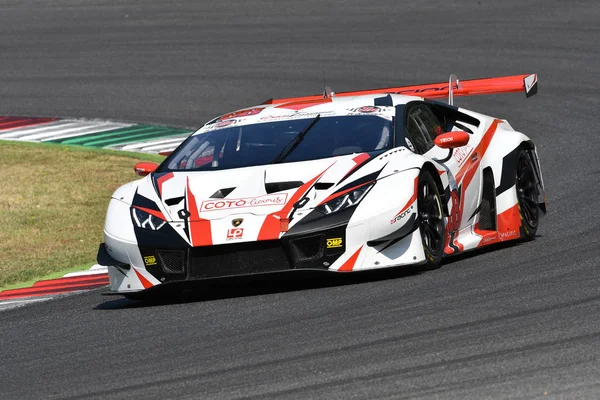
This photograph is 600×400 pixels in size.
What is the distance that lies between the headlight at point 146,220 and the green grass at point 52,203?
2185 mm

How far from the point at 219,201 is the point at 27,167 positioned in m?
7.58

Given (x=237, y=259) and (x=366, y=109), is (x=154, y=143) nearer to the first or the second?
(x=366, y=109)

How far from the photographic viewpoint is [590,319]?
6156 millimetres

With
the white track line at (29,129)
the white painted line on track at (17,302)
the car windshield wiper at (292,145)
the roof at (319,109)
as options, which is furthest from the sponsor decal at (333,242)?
the white track line at (29,129)

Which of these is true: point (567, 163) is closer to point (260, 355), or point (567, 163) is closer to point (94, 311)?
point (94, 311)

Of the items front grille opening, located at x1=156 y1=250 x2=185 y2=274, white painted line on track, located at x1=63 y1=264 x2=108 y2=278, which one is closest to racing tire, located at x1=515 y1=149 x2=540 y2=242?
front grille opening, located at x1=156 y1=250 x2=185 y2=274

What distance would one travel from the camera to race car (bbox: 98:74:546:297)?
761 cm

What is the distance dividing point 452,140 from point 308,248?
153cm

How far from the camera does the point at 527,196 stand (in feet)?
31.9

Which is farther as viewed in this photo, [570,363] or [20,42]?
[20,42]

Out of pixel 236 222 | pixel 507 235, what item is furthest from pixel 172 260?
pixel 507 235

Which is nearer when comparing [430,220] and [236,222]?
[236,222]

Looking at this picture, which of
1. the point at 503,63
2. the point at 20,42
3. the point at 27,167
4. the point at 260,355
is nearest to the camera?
the point at 260,355

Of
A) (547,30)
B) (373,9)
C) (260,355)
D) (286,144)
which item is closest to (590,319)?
(260,355)
